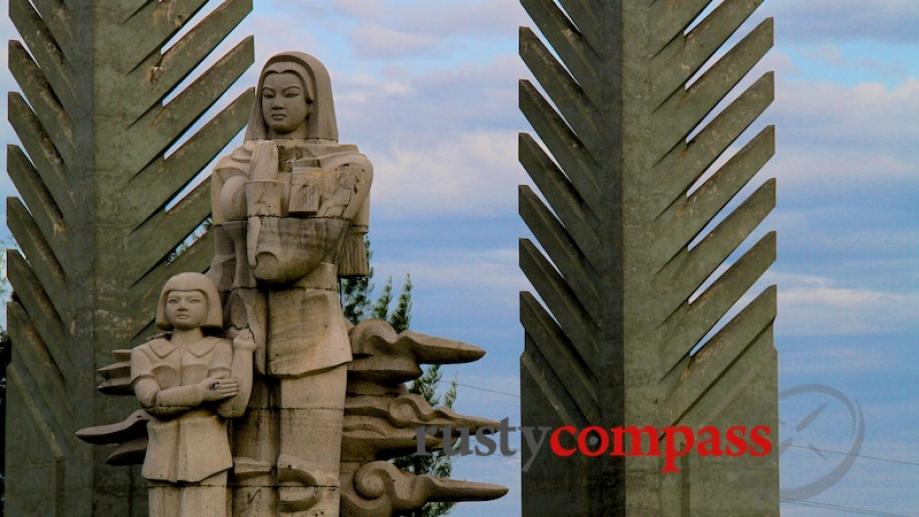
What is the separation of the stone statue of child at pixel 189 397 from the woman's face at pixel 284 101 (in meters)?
1.28

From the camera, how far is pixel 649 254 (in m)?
22.6

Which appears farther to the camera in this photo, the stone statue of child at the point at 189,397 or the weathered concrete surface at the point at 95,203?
the weathered concrete surface at the point at 95,203

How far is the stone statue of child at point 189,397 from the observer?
15453 millimetres

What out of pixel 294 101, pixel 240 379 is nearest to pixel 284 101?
pixel 294 101

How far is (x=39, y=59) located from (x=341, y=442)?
302 inches

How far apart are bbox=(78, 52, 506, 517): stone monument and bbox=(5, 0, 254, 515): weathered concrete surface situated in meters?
5.19

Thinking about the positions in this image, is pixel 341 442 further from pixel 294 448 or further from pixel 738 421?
pixel 738 421

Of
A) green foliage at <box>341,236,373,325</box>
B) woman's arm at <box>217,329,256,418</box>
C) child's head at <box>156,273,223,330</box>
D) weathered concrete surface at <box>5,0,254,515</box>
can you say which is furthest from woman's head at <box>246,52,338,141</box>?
green foliage at <box>341,236,373,325</box>

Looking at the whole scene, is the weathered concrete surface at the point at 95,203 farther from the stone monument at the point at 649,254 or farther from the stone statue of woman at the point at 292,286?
the stone statue of woman at the point at 292,286

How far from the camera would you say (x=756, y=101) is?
23031 millimetres

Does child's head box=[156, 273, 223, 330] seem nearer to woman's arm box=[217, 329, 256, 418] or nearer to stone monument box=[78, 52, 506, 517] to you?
stone monument box=[78, 52, 506, 517]

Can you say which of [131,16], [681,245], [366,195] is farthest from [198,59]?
[366,195]

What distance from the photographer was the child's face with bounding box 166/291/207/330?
51.3ft

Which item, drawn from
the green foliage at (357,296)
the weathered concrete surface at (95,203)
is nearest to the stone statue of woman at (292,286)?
the weathered concrete surface at (95,203)
